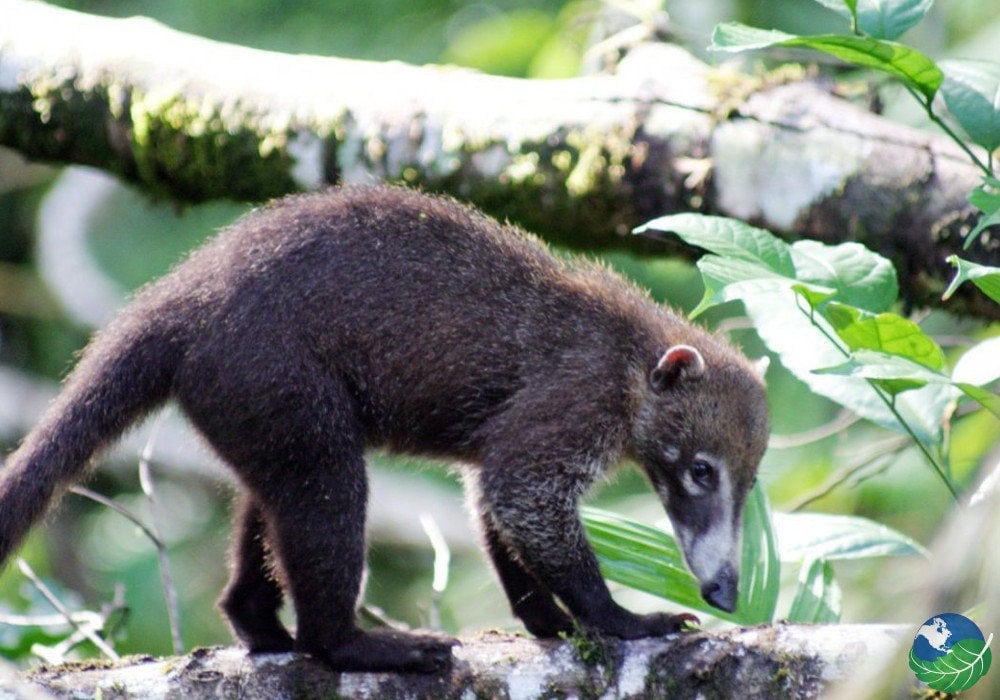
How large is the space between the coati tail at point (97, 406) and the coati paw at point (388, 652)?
3.33 feet

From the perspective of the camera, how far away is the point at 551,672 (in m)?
3.58

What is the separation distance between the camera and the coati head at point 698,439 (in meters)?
4.58

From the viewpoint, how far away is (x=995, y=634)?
1.20 meters

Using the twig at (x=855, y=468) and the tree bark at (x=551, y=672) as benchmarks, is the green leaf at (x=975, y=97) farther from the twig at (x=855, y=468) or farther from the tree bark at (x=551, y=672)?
the twig at (x=855, y=468)

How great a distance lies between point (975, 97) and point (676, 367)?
1544 millimetres

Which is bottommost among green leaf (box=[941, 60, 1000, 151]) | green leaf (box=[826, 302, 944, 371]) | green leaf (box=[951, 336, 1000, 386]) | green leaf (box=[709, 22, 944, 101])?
green leaf (box=[951, 336, 1000, 386])

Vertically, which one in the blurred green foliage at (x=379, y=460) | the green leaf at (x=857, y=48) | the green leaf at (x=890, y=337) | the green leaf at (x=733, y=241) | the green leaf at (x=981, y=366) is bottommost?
the blurred green foliage at (x=379, y=460)

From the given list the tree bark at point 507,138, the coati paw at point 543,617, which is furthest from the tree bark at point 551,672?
the tree bark at point 507,138

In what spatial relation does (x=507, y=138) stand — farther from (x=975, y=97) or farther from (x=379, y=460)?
(x=379, y=460)

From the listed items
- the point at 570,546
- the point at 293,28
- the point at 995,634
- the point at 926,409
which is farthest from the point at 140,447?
the point at 995,634

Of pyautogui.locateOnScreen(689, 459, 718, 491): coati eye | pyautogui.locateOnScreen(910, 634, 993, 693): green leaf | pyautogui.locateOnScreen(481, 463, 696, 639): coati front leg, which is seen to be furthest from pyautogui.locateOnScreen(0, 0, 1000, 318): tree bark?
pyautogui.locateOnScreen(910, 634, 993, 693): green leaf

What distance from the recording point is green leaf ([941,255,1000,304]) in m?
2.94

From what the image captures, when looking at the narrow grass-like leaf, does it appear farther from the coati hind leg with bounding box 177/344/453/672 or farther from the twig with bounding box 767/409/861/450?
the coati hind leg with bounding box 177/344/453/672

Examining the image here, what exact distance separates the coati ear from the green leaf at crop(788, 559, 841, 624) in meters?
0.90
